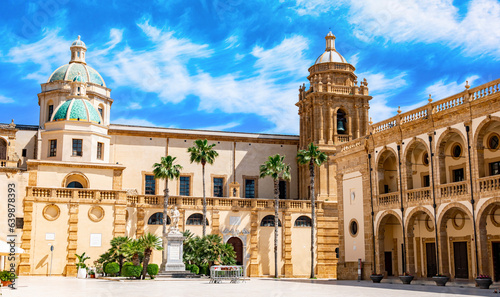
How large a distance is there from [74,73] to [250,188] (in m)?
21.3

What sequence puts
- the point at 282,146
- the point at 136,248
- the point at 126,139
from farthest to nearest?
the point at 282,146 < the point at 126,139 < the point at 136,248

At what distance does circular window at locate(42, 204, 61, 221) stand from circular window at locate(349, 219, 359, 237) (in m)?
22.7

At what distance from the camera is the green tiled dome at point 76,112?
52.4 metres

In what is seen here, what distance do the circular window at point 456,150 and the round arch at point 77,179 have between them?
29.3 meters

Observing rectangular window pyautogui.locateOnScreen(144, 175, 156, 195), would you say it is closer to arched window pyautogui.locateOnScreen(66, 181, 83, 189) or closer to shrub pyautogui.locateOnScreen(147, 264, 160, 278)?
arched window pyautogui.locateOnScreen(66, 181, 83, 189)

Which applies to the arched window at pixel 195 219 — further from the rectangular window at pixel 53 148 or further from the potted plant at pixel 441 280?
the potted plant at pixel 441 280

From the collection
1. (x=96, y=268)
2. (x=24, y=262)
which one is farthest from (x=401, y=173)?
(x=24, y=262)

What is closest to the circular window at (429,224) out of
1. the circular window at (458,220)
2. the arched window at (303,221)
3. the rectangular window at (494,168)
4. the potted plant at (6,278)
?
the circular window at (458,220)

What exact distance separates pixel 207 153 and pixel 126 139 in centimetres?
997

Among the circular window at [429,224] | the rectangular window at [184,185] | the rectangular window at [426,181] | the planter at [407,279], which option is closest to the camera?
the planter at [407,279]

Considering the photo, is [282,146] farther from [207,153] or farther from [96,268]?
[96,268]

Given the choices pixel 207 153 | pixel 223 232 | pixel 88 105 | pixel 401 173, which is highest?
→ pixel 88 105

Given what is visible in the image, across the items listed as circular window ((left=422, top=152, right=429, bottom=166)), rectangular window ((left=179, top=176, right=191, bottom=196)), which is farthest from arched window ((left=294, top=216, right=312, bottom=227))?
circular window ((left=422, top=152, right=429, bottom=166))

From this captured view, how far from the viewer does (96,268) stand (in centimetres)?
4556
